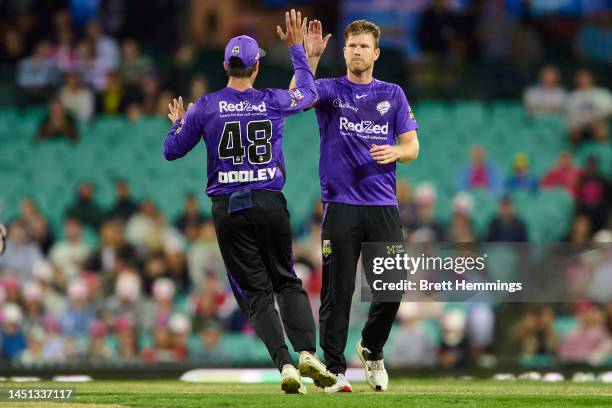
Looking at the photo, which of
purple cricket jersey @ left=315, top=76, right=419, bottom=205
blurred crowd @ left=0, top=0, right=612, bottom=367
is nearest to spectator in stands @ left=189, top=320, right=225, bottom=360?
blurred crowd @ left=0, top=0, right=612, bottom=367

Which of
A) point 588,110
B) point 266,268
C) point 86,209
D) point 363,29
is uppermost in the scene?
point 363,29

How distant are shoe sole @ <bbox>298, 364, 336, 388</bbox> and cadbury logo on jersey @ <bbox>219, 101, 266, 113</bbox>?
5.84 feet

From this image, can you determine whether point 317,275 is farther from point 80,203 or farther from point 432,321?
point 80,203

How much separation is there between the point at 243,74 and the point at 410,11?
12181mm

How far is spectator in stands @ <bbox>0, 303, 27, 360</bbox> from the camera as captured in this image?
50.5 ft

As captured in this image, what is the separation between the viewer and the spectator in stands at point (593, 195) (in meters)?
16.7

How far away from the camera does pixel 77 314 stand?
52.2 ft

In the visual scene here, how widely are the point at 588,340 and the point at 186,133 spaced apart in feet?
24.1

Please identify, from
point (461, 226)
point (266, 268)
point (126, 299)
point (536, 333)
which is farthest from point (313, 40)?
point (126, 299)

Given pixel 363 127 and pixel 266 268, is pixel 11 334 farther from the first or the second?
pixel 363 127

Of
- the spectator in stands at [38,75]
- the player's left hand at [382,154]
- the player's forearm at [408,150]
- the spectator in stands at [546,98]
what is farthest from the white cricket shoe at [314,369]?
the spectator in stands at [38,75]

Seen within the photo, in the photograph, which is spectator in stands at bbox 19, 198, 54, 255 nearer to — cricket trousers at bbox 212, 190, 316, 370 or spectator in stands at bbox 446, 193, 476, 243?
spectator in stands at bbox 446, 193, 476, 243

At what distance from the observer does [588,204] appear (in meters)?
16.8

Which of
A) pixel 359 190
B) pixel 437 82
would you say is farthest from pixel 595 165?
pixel 359 190
